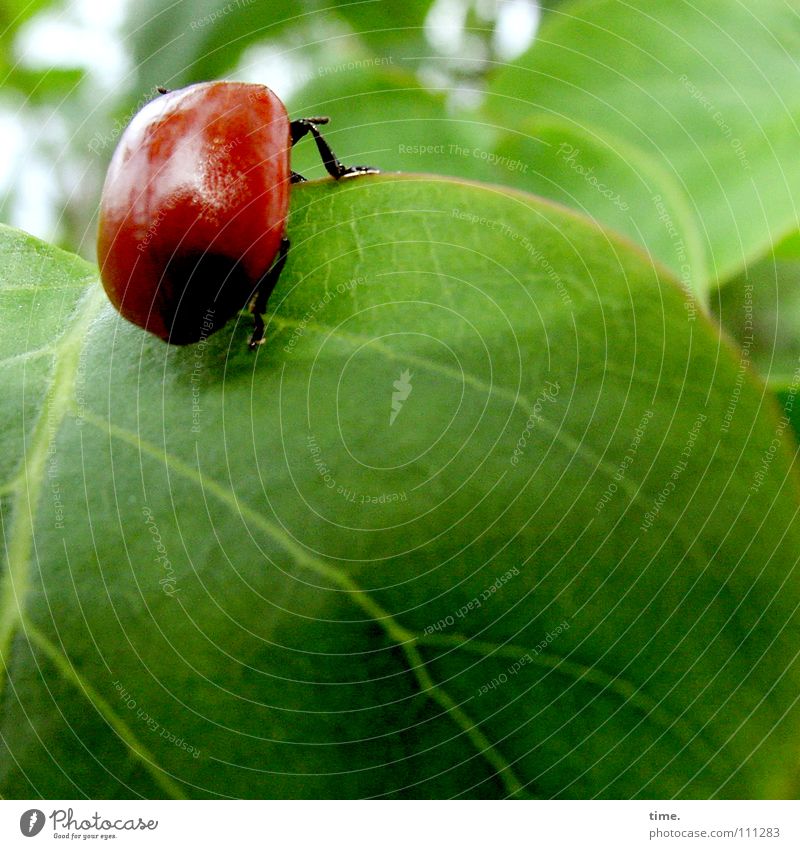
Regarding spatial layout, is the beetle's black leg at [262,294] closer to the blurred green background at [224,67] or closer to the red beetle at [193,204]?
the red beetle at [193,204]

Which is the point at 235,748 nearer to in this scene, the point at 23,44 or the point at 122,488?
the point at 122,488

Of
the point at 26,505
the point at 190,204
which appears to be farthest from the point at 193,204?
the point at 26,505

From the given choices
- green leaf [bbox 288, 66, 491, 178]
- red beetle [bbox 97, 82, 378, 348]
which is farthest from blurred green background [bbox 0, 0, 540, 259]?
red beetle [bbox 97, 82, 378, 348]

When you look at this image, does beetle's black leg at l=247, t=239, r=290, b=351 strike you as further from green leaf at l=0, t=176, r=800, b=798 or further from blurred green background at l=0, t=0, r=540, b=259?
blurred green background at l=0, t=0, r=540, b=259

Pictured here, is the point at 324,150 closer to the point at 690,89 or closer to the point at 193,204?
the point at 193,204

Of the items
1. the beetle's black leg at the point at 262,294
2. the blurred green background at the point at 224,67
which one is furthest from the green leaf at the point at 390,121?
the beetle's black leg at the point at 262,294

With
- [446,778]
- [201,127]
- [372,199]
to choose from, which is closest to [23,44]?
[201,127]
